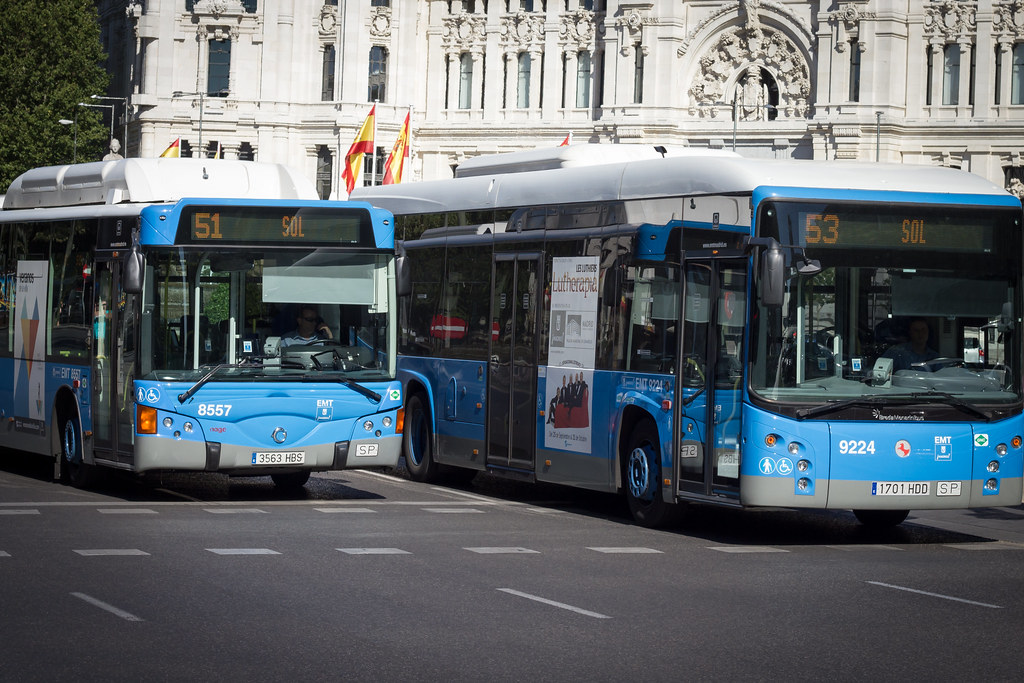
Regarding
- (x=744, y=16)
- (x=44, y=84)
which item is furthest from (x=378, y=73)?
(x=44, y=84)

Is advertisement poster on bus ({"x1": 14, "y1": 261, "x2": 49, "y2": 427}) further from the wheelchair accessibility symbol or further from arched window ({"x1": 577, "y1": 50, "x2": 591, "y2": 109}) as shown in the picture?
arched window ({"x1": 577, "y1": 50, "x2": 591, "y2": 109})

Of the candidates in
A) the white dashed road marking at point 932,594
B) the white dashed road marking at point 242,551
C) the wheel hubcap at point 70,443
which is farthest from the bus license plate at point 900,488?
the wheel hubcap at point 70,443

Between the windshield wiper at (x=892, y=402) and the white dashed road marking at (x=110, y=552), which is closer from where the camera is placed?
the white dashed road marking at (x=110, y=552)

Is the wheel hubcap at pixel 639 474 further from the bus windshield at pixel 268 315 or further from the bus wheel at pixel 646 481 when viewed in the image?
the bus windshield at pixel 268 315

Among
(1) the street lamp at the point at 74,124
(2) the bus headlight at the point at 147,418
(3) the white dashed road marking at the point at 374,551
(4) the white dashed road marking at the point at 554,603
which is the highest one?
(1) the street lamp at the point at 74,124

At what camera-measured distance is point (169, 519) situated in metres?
13.1

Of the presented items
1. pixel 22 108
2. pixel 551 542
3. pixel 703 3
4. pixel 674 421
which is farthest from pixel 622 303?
pixel 703 3

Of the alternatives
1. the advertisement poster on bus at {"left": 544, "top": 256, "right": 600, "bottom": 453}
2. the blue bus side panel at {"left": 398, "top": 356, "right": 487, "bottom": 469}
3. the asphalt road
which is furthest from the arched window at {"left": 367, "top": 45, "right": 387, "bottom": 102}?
the advertisement poster on bus at {"left": 544, "top": 256, "right": 600, "bottom": 453}

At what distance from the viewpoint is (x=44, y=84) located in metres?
70.7

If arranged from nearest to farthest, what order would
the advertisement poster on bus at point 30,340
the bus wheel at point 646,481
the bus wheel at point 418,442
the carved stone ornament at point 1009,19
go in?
the bus wheel at point 646,481, the advertisement poster on bus at point 30,340, the bus wheel at point 418,442, the carved stone ornament at point 1009,19

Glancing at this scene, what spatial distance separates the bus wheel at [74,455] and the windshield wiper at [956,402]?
23.0 ft

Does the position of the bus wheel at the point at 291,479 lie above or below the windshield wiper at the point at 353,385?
below

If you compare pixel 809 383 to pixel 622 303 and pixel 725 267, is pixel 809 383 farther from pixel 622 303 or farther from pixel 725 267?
pixel 622 303

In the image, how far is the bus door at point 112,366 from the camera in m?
14.2
